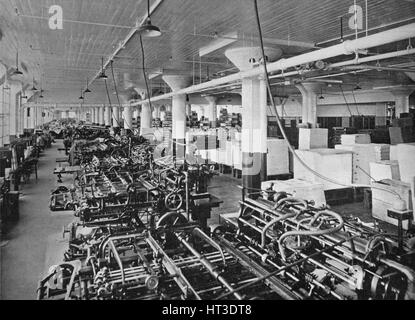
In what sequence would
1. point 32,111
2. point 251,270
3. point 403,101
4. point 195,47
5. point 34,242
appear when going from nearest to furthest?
1. point 251,270
2. point 34,242
3. point 195,47
4. point 403,101
5. point 32,111

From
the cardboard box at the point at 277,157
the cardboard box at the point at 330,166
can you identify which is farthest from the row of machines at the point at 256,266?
the cardboard box at the point at 277,157

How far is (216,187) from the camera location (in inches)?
437

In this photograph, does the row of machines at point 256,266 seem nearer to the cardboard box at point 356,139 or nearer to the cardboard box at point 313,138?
the cardboard box at point 356,139

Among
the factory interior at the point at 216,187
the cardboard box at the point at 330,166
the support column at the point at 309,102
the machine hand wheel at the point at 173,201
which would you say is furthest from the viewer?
the support column at the point at 309,102

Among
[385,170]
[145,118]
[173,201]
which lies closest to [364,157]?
[385,170]

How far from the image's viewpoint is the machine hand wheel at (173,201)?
5.30 meters

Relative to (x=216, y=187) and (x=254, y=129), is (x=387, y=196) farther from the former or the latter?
(x=216, y=187)

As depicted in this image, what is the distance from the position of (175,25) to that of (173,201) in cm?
366

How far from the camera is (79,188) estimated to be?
715 cm

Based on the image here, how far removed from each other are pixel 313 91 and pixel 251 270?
13485 mm

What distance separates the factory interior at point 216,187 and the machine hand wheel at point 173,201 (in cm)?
6

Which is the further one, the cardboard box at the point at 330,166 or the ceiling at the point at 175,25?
the cardboard box at the point at 330,166
